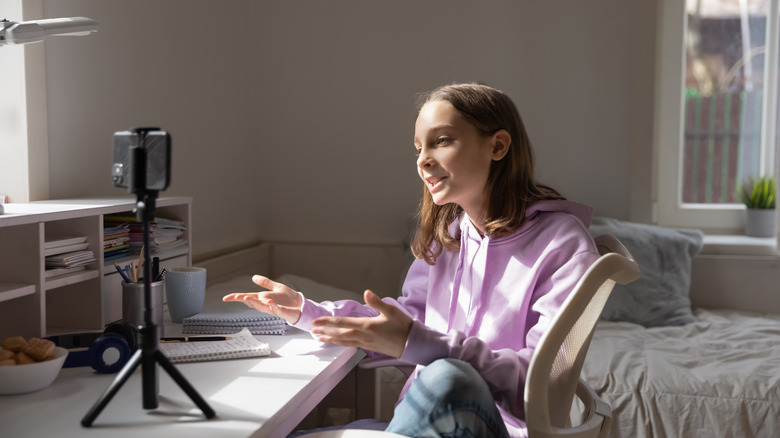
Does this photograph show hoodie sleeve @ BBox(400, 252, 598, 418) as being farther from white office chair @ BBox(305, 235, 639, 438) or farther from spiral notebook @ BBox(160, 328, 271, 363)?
spiral notebook @ BBox(160, 328, 271, 363)

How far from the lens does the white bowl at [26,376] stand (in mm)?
986

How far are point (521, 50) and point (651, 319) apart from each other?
108cm

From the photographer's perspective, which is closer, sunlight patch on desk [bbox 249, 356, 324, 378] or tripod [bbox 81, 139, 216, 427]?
tripod [bbox 81, 139, 216, 427]

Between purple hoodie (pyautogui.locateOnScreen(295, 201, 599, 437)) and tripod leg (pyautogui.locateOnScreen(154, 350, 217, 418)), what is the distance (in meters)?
0.31

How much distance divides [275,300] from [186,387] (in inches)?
16.1

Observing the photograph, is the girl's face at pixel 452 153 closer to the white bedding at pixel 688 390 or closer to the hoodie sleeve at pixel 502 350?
the hoodie sleeve at pixel 502 350

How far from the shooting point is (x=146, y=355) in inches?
36.4

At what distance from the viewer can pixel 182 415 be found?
91cm

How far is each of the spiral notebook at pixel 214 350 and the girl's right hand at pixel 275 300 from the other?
70 millimetres

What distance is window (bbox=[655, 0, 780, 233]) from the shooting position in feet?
9.30

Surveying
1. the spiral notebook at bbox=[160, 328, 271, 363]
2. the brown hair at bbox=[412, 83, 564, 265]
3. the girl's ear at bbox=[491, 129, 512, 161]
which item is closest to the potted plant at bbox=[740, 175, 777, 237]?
the brown hair at bbox=[412, 83, 564, 265]

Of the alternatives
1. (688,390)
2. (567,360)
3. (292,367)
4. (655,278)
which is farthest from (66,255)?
(655,278)

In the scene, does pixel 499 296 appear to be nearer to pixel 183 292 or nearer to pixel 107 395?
pixel 183 292

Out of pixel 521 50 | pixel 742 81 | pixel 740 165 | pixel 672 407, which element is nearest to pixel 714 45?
pixel 742 81
